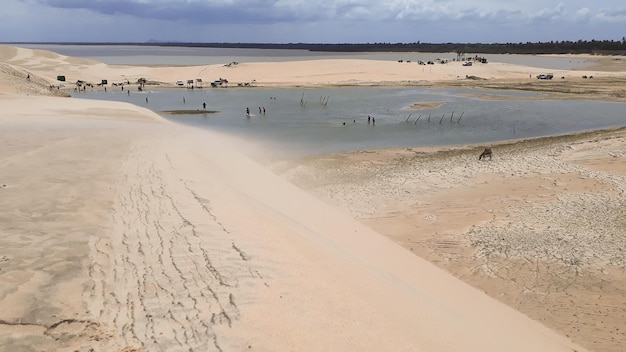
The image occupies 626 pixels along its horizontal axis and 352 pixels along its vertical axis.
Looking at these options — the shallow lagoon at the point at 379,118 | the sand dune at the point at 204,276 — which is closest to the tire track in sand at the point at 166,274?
the sand dune at the point at 204,276

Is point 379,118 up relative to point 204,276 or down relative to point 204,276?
up

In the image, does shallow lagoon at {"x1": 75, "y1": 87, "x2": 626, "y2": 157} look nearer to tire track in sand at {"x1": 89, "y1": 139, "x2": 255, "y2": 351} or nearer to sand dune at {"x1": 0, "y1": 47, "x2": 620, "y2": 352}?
sand dune at {"x1": 0, "y1": 47, "x2": 620, "y2": 352}

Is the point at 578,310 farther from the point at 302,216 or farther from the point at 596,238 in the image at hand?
the point at 302,216

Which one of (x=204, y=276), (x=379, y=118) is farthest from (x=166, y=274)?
(x=379, y=118)

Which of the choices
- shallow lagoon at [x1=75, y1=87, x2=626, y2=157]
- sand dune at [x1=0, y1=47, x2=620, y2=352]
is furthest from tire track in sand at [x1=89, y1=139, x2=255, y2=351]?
shallow lagoon at [x1=75, y1=87, x2=626, y2=157]

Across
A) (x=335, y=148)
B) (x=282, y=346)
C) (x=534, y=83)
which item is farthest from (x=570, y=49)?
(x=282, y=346)

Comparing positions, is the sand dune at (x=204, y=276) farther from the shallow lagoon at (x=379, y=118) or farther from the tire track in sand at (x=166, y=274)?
the shallow lagoon at (x=379, y=118)

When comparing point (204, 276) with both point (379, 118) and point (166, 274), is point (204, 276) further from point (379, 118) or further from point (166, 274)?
point (379, 118)

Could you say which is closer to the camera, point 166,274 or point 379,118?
point 166,274
